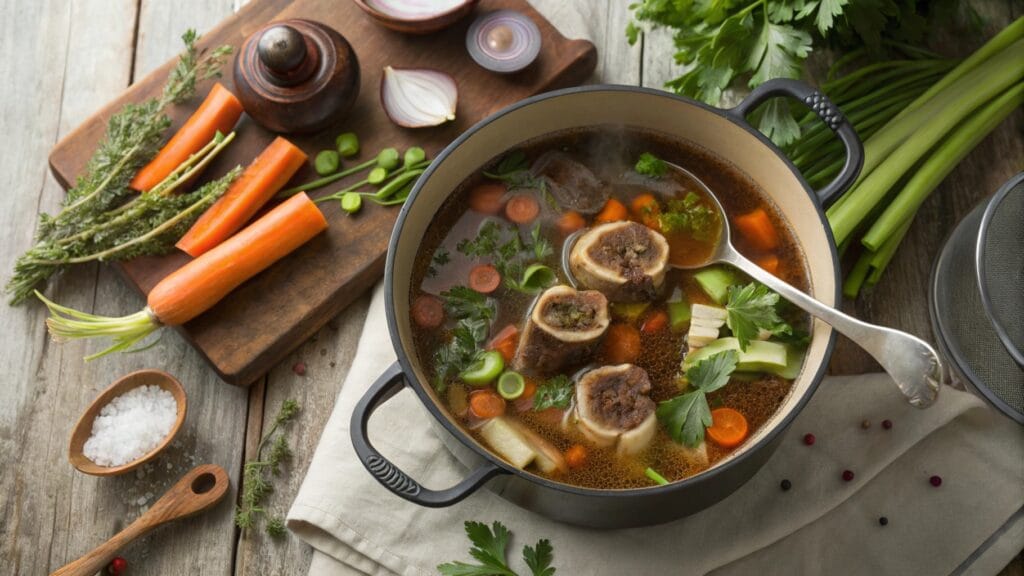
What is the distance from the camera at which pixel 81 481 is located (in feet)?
9.67

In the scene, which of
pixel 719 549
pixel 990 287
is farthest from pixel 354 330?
pixel 990 287

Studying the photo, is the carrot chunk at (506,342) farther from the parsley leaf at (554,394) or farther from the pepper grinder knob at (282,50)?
the pepper grinder knob at (282,50)

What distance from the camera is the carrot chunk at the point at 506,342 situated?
2.57m

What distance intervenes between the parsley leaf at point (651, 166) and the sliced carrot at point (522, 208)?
320 mm

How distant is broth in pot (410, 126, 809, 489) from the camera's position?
2.47 m

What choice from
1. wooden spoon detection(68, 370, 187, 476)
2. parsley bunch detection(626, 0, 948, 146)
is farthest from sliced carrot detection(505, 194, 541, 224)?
wooden spoon detection(68, 370, 187, 476)

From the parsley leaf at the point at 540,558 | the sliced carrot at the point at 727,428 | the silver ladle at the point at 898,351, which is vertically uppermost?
the silver ladle at the point at 898,351

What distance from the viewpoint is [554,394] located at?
8.34 feet

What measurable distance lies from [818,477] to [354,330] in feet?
5.06

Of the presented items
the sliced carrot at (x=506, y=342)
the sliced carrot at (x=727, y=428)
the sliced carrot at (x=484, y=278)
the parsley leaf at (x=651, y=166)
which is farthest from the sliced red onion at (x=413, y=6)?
the sliced carrot at (x=727, y=428)

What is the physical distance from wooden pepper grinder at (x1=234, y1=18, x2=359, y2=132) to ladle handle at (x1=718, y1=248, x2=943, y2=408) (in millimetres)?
1652

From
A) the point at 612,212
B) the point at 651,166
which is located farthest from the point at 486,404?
the point at 651,166

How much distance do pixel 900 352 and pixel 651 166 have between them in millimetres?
868

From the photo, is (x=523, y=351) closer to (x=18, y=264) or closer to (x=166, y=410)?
(x=166, y=410)
